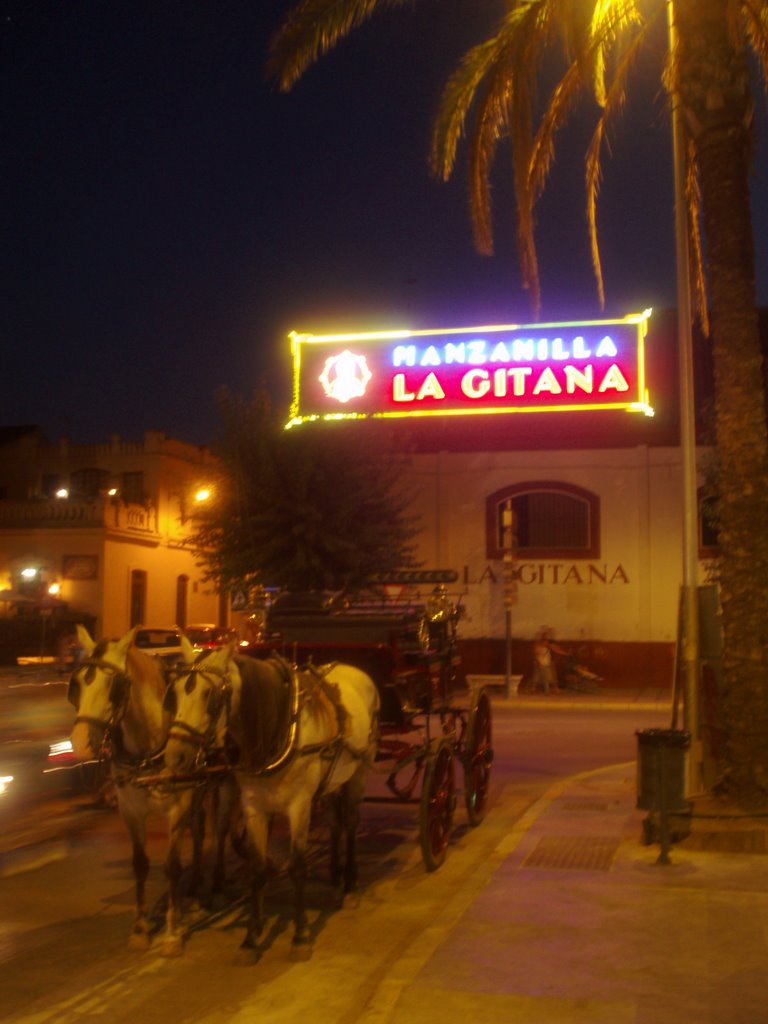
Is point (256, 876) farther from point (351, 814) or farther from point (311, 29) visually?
point (311, 29)

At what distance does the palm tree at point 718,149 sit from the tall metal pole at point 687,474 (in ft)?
0.90

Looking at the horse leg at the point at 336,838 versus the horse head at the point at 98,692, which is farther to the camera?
the horse leg at the point at 336,838

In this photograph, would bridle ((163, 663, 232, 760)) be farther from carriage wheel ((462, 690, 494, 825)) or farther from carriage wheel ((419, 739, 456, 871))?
carriage wheel ((462, 690, 494, 825))

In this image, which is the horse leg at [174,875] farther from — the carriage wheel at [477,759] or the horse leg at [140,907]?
the carriage wheel at [477,759]

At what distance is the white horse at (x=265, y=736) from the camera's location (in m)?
7.14

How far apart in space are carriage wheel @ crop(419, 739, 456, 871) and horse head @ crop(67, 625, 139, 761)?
10.0ft

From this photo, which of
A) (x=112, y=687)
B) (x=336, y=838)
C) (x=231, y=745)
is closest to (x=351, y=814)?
(x=336, y=838)

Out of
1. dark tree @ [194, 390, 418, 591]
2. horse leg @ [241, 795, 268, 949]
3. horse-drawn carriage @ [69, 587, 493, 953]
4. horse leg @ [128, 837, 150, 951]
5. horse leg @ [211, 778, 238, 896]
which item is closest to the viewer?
horse-drawn carriage @ [69, 587, 493, 953]

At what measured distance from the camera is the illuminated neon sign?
3081cm

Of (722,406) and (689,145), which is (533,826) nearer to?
(722,406)

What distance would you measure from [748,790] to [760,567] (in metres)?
2.10

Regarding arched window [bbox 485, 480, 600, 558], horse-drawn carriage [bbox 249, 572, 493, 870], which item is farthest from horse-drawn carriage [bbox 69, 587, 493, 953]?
arched window [bbox 485, 480, 600, 558]

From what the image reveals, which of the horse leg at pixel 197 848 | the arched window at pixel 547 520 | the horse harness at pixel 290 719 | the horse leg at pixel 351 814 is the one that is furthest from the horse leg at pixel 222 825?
the arched window at pixel 547 520

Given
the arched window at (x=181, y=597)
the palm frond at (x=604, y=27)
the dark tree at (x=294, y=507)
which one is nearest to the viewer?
the palm frond at (x=604, y=27)
